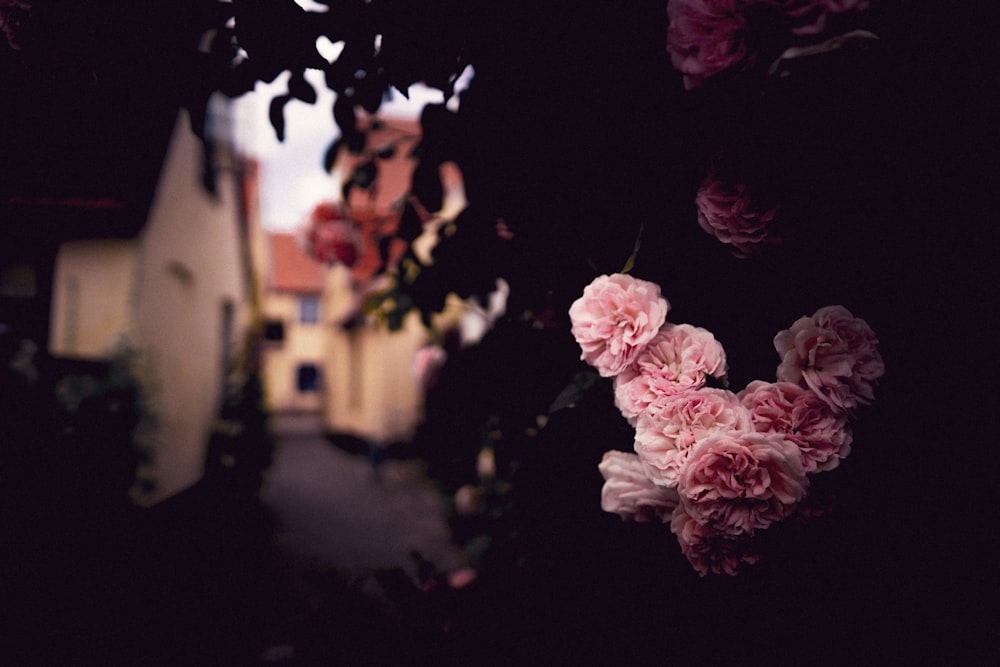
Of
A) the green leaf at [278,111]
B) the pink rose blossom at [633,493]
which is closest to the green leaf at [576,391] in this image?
the pink rose blossom at [633,493]

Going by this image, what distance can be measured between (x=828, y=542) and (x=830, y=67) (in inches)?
31.3

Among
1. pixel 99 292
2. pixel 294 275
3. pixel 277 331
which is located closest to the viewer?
pixel 99 292

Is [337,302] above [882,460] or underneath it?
underneath

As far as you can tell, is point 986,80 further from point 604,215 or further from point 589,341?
point 589,341

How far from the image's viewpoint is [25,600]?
1.44 metres

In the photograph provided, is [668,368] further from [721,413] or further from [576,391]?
[576,391]

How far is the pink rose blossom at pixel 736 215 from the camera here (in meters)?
1.03

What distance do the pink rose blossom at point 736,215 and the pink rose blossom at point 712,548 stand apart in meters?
0.47

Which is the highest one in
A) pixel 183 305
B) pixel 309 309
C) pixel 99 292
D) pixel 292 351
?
pixel 99 292

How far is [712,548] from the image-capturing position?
97cm

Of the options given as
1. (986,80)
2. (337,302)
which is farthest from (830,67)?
(337,302)

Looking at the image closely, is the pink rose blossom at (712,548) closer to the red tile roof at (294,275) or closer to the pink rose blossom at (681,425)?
the pink rose blossom at (681,425)

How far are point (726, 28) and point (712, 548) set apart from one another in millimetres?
816

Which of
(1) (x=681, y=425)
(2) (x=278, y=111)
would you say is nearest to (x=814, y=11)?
(1) (x=681, y=425)
